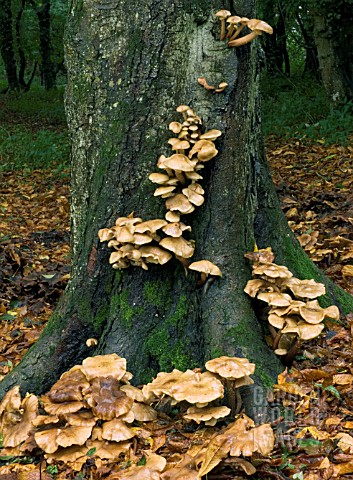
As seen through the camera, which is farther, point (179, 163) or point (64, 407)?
point (179, 163)

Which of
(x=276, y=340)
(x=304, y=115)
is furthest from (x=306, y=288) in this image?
(x=304, y=115)

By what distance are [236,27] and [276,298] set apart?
5.82ft

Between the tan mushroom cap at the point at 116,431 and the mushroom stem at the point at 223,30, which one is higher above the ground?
the mushroom stem at the point at 223,30

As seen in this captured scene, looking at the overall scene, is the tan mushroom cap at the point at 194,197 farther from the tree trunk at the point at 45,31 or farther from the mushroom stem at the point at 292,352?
the tree trunk at the point at 45,31

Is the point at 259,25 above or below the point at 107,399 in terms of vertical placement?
above

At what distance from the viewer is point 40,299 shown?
5.82m

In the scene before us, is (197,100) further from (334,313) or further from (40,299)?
(40,299)

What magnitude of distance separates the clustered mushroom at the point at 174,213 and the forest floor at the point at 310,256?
101 cm

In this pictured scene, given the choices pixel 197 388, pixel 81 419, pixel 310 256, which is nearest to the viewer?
pixel 197 388

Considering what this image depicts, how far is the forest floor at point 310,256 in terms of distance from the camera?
116 inches

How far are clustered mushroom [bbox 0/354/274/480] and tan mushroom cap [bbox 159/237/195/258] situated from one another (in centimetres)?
77

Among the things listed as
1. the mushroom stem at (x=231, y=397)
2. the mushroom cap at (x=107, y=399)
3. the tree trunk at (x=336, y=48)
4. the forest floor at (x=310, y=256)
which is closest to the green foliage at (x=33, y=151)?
the forest floor at (x=310, y=256)

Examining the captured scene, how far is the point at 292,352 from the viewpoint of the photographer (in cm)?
357

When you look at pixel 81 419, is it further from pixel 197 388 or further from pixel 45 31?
Answer: pixel 45 31
